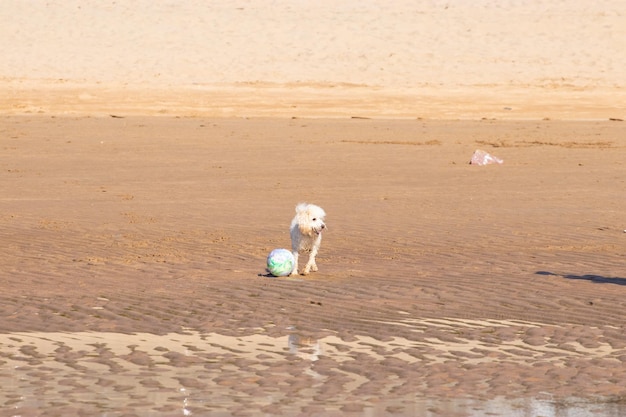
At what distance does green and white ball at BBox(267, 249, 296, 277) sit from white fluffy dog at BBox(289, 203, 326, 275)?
151 millimetres

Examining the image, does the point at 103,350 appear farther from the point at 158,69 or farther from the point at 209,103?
the point at 158,69

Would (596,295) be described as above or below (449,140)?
below

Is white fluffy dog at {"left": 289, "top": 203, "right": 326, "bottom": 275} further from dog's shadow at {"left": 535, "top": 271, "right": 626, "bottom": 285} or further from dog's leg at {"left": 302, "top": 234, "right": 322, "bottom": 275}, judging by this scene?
dog's shadow at {"left": 535, "top": 271, "right": 626, "bottom": 285}

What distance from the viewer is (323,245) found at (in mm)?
13273

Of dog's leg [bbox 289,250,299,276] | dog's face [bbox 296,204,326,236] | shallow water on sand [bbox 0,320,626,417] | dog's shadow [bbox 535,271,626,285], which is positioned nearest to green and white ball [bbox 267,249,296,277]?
dog's leg [bbox 289,250,299,276]

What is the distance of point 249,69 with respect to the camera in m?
42.7

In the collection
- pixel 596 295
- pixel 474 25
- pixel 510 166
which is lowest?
pixel 596 295

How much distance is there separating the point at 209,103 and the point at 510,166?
13.3m

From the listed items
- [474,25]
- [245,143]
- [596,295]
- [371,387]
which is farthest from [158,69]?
[371,387]

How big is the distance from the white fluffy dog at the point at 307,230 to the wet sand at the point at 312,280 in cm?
26

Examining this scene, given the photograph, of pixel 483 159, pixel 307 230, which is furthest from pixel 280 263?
pixel 483 159

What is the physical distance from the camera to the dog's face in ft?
36.0

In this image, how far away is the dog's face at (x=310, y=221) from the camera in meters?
11.0

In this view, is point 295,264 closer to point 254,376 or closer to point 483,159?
point 254,376
